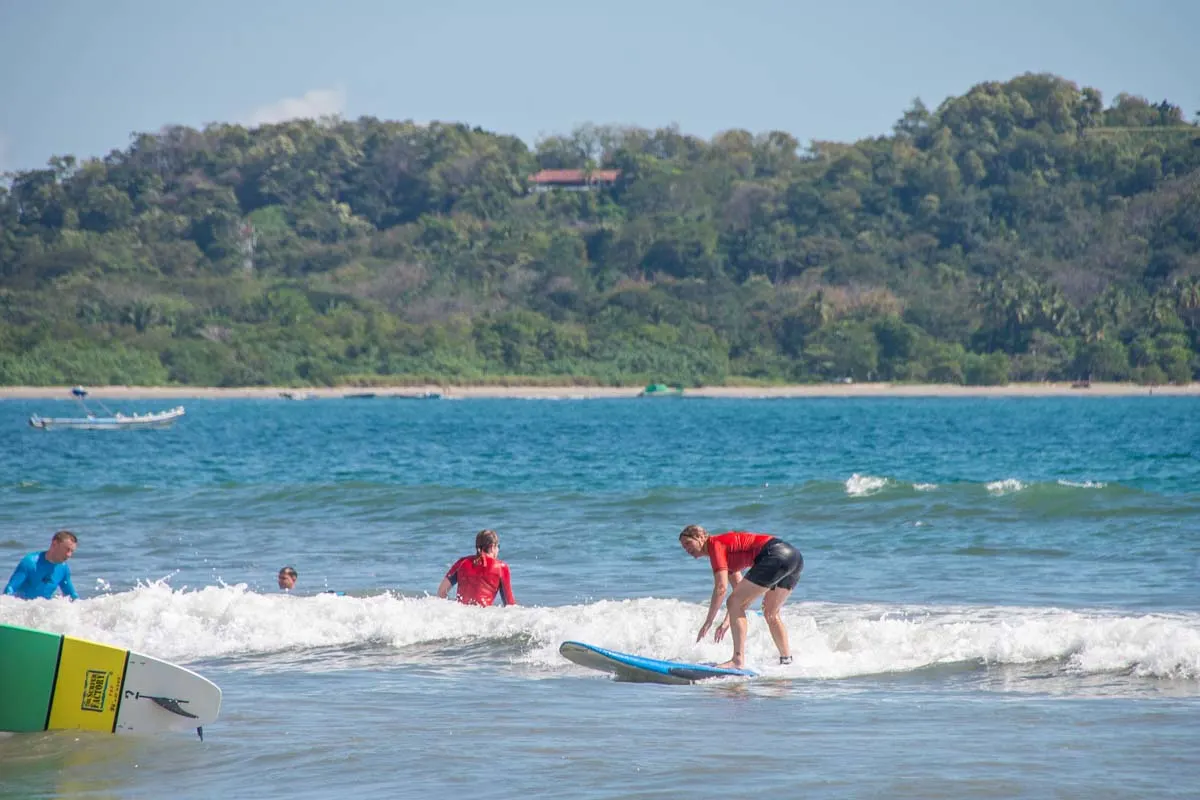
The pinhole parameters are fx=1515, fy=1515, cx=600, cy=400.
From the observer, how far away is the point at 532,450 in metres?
47.1

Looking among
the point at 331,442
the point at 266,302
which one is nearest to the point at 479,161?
the point at 266,302

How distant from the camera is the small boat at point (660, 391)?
115 metres

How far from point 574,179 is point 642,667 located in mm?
154912

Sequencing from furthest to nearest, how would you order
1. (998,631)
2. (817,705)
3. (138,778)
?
(998,631), (817,705), (138,778)

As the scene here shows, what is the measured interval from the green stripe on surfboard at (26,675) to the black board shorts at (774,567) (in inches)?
216

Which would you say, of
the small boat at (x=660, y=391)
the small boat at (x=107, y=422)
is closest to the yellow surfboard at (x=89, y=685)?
the small boat at (x=107, y=422)

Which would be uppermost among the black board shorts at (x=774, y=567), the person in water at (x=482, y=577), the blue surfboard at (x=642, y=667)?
the black board shorts at (x=774, y=567)

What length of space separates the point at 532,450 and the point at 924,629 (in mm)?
33569

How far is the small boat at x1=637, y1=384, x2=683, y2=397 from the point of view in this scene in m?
115

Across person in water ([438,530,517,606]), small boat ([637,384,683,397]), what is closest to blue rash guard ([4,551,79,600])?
person in water ([438,530,517,606])

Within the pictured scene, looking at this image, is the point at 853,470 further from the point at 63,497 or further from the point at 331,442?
the point at 331,442

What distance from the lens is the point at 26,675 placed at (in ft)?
33.9

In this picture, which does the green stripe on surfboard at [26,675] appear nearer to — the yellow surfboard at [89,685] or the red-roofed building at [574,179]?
the yellow surfboard at [89,685]

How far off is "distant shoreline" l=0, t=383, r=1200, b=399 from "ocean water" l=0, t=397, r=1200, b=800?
7700 cm
